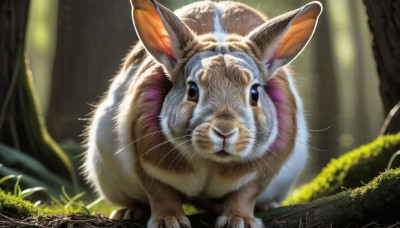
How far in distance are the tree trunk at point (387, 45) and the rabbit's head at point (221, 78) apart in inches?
75.6

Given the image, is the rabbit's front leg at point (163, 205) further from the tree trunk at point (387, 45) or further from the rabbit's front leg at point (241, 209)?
the tree trunk at point (387, 45)

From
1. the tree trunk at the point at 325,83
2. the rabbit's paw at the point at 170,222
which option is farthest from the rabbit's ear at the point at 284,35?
the tree trunk at the point at 325,83

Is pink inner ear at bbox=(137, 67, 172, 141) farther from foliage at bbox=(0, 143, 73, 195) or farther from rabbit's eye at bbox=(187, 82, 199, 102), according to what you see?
foliage at bbox=(0, 143, 73, 195)

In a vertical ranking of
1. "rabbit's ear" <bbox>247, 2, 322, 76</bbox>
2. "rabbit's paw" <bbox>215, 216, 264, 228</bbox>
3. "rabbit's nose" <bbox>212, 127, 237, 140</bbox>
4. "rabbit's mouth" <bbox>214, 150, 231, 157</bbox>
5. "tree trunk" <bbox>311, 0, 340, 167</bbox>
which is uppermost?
"rabbit's ear" <bbox>247, 2, 322, 76</bbox>

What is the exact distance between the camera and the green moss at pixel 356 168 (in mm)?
7301

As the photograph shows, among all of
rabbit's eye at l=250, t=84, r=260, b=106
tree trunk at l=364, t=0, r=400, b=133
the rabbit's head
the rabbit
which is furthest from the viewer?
tree trunk at l=364, t=0, r=400, b=133

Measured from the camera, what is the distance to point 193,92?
5.46 m

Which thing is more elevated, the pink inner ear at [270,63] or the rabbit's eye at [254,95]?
the pink inner ear at [270,63]

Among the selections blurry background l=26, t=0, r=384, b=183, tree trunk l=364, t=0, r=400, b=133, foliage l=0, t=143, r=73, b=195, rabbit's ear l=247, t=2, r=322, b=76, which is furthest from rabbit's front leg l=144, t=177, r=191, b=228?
blurry background l=26, t=0, r=384, b=183

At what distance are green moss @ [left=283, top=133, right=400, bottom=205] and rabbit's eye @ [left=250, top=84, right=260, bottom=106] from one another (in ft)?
6.36

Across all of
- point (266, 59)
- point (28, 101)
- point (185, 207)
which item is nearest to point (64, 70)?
point (28, 101)

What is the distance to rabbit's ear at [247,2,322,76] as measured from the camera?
5793 mm

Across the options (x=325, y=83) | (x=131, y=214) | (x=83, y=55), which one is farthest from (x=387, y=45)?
(x=325, y=83)

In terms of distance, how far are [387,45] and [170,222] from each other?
3392mm
